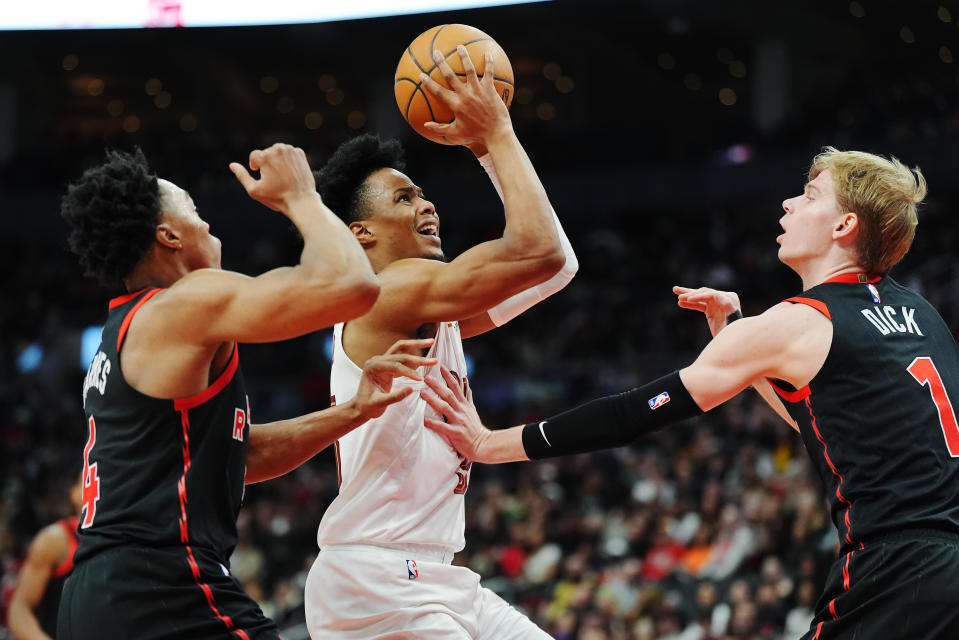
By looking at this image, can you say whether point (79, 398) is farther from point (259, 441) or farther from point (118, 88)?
point (259, 441)

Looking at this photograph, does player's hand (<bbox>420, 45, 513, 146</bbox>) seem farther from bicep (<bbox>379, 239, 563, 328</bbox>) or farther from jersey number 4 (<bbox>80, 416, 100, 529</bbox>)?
jersey number 4 (<bbox>80, 416, 100, 529</bbox>)

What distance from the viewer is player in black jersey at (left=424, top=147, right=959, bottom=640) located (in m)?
3.41

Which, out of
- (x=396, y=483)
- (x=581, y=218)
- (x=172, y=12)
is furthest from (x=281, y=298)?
(x=581, y=218)

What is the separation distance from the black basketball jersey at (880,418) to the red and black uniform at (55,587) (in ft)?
16.3

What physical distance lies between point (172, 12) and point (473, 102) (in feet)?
50.3

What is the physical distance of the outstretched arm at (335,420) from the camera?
3674 mm

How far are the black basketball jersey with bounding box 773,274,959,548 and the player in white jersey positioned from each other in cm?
100

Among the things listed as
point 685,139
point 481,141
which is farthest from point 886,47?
point 481,141

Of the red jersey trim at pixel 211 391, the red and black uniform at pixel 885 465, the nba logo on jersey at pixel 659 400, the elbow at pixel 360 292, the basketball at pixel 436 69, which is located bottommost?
the red and black uniform at pixel 885 465

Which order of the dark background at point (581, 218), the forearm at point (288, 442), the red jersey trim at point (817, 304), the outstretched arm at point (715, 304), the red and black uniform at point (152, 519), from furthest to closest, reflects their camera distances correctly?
the dark background at point (581, 218) → the outstretched arm at point (715, 304) → the forearm at point (288, 442) → the red jersey trim at point (817, 304) → the red and black uniform at point (152, 519)

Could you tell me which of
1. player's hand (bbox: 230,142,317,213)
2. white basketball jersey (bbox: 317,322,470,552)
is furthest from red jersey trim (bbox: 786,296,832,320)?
player's hand (bbox: 230,142,317,213)

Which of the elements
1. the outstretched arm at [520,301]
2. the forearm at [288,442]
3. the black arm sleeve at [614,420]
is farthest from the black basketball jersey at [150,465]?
the outstretched arm at [520,301]

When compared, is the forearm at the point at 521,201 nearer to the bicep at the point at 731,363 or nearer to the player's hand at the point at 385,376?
the player's hand at the point at 385,376

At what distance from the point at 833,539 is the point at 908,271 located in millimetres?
7379
